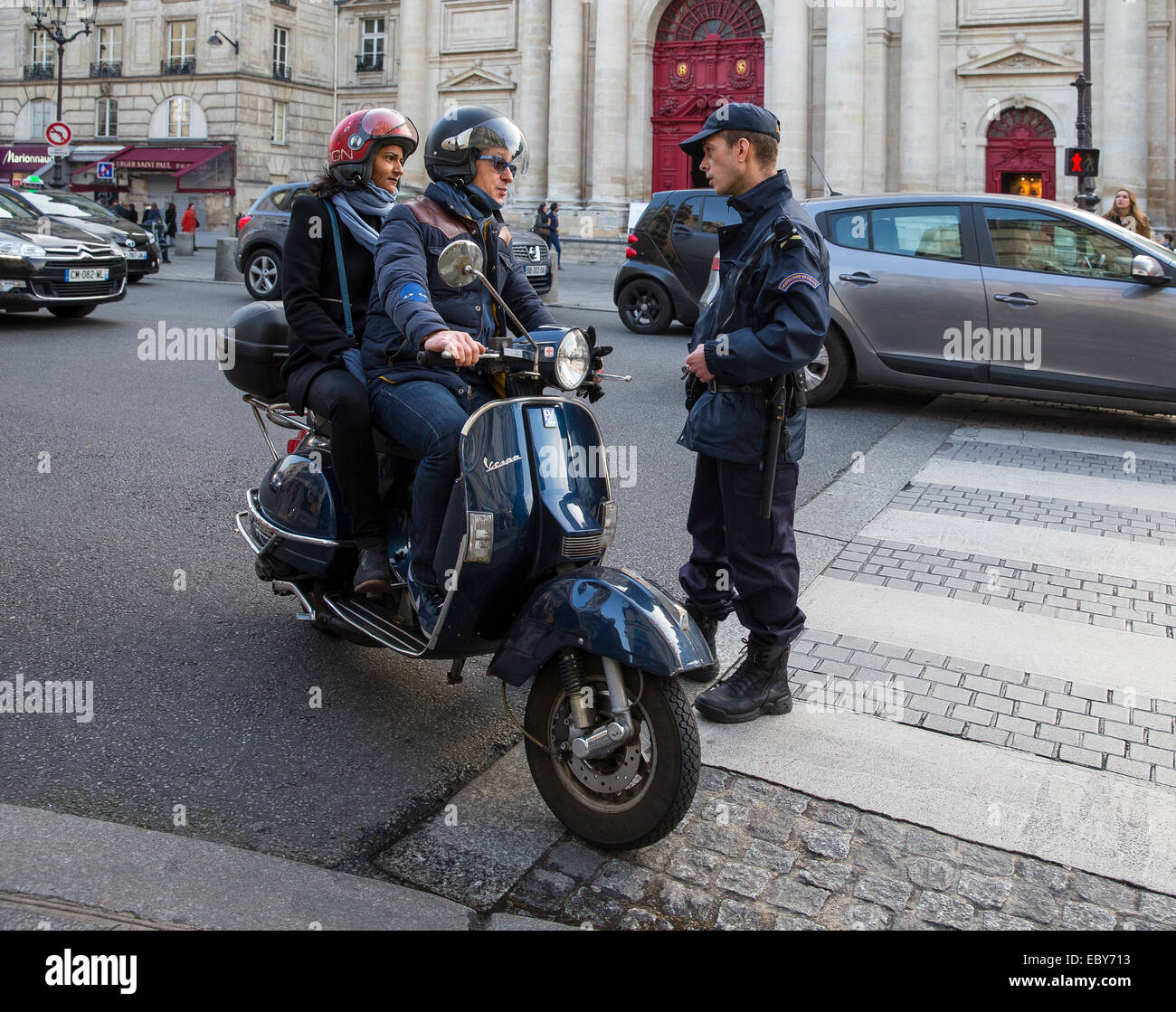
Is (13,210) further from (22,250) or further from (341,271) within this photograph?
(341,271)

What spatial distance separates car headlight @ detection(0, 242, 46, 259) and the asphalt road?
5326mm

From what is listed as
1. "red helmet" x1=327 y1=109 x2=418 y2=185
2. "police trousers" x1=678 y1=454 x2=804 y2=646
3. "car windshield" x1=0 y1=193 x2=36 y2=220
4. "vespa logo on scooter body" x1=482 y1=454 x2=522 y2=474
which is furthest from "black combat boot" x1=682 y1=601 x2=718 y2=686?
"car windshield" x1=0 y1=193 x2=36 y2=220

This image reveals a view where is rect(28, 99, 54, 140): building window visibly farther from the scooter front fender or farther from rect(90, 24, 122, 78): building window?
the scooter front fender

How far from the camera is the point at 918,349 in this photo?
955cm

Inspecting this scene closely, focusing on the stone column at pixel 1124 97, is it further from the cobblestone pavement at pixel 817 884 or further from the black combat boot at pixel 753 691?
the cobblestone pavement at pixel 817 884

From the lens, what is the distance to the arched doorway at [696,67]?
119 feet

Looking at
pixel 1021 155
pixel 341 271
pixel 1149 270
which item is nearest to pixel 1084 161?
pixel 1149 270

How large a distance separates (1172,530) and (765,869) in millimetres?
4421

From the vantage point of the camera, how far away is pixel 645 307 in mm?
15102

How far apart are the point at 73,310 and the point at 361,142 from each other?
11.3m

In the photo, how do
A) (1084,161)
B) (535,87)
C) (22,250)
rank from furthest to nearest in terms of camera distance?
(535,87) < (1084,161) < (22,250)

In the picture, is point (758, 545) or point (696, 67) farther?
point (696, 67)

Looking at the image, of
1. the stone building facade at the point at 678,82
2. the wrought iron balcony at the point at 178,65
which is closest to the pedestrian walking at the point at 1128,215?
the stone building facade at the point at 678,82

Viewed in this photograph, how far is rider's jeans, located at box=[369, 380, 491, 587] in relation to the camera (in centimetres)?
356
